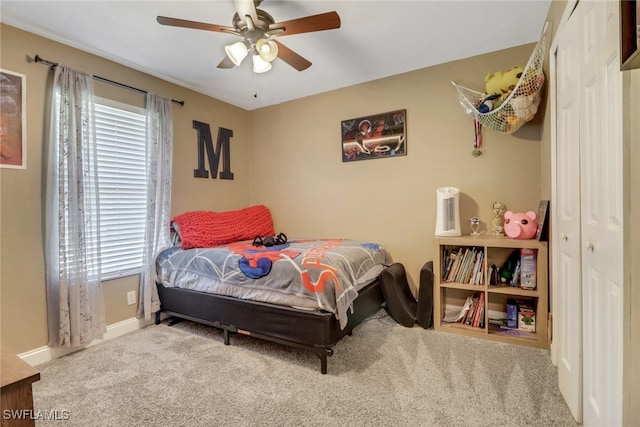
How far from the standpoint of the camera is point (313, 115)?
3.59 metres

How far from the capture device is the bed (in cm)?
202

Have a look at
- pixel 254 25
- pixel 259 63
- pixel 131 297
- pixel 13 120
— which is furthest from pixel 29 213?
pixel 254 25

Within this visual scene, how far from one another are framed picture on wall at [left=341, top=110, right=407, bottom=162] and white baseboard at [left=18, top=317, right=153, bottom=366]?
105 inches

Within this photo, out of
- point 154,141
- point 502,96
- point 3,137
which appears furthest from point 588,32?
point 3,137

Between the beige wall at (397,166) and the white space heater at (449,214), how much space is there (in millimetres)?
211

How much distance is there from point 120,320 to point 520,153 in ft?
12.6

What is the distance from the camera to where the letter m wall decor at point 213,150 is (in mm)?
3396

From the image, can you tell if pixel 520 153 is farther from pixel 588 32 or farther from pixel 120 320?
pixel 120 320

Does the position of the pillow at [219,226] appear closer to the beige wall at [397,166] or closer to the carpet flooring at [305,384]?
the beige wall at [397,166]

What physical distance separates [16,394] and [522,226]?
9.57 ft

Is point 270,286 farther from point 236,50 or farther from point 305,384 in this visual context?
point 236,50

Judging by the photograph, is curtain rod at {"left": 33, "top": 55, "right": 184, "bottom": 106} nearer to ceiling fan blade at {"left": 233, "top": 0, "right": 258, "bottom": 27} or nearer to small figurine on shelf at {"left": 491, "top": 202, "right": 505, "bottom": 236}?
ceiling fan blade at {"left": 233, "top": 0, "right": 258, "bottom": 27}

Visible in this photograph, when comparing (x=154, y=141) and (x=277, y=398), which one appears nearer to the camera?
(x=277, y=398)

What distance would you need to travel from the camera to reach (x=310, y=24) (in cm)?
176
